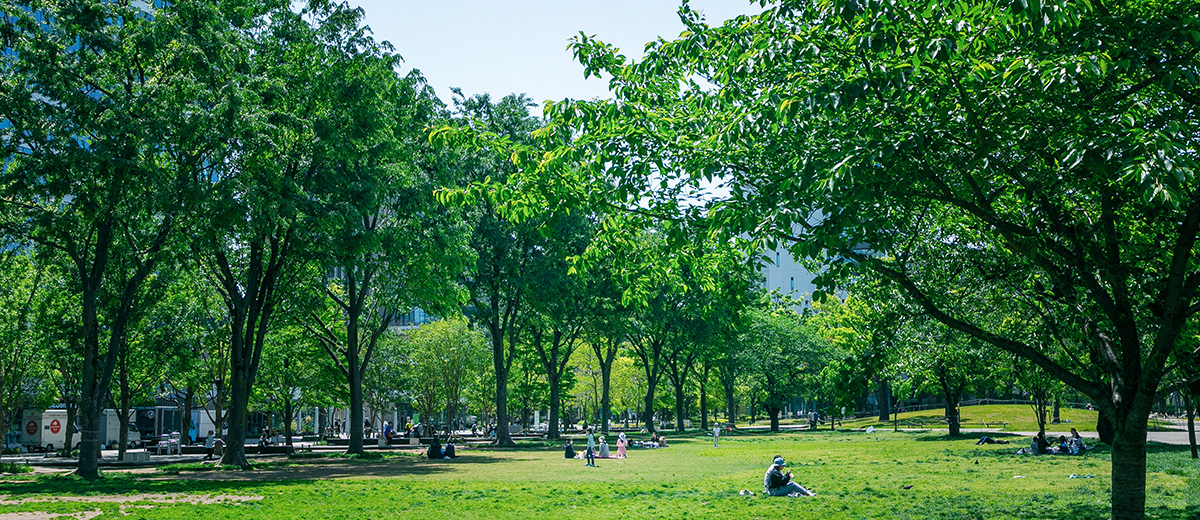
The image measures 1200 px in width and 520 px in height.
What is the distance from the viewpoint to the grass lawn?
14688 mm

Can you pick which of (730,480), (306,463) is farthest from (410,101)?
(730,480)

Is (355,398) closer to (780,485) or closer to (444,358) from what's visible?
(780,485)

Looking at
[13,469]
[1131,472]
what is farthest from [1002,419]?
[13,469]

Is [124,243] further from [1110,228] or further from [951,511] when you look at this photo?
[1110,228]

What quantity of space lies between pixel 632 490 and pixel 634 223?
28.7 feet

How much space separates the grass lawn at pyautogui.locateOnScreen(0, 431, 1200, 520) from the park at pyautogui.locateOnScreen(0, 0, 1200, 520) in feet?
0.67

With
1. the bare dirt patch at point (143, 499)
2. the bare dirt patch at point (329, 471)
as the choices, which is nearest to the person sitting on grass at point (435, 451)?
the bare dirt patch at point (329, 471)

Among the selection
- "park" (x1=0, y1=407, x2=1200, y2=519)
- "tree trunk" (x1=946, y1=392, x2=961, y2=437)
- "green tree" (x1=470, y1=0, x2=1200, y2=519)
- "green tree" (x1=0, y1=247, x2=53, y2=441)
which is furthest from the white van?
"green tree" (x1=470, y1=0, x2=1200, y2=519)

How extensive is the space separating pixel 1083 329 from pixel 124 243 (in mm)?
23289

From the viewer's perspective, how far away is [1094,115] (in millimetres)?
8461

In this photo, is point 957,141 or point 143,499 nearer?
point 957,141

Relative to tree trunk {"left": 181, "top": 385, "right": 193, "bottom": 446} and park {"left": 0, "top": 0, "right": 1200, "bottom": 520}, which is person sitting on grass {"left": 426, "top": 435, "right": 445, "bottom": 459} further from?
tree trunk {"left": 181, "top": 385, "right": 193, "bottom": 446}

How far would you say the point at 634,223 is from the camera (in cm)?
1166

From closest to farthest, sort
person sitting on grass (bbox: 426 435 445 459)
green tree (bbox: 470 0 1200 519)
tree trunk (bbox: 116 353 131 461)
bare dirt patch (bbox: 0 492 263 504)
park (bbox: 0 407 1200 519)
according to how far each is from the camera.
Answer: green tree (bbox: 470 0 1200 519) → park (bbox: 0 407 1200 519) → bare dirt patch (bbox: 0 492 263 504) → tree trunk (bbox: 116 353 131 461) → person sitting on grass (bbox: 426 435 445 459)
